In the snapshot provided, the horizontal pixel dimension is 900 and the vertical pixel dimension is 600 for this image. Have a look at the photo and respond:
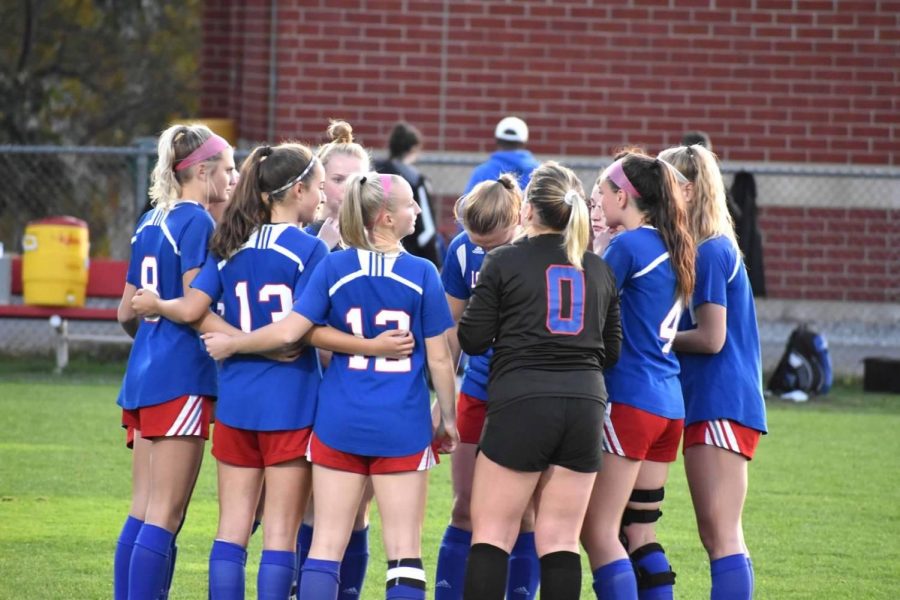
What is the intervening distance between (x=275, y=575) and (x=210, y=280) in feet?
3.27

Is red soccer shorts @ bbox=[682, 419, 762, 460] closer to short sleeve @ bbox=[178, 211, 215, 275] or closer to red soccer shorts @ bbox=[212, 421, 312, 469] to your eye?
red soccer shorts @ bbox=[212, 421, 312, 469]

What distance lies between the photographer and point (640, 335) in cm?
500

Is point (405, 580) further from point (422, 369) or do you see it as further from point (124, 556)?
point (124, 556)

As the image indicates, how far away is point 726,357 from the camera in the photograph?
17.1 ft

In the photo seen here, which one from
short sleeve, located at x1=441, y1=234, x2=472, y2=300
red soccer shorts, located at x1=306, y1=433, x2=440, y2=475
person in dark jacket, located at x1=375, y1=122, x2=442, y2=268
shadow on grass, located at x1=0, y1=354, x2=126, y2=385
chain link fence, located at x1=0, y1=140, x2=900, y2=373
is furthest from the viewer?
chain link fence, located at x1=0, y1=140, x2=900, y2=373

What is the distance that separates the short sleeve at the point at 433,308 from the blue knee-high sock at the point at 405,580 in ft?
2.43

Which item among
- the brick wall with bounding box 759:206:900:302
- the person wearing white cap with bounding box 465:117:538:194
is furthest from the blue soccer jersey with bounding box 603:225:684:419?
the brick wall with bounding box 759:206:900:302

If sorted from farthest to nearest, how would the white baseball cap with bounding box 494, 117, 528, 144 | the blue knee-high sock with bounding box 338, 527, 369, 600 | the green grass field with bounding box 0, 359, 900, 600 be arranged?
1. the white baseball cap with bounding box 494, 117, 528, 144
2. the green grass field with bounding box 0, 359, 900, 600
3. the blue knee-high sock with bounding box 338, 527, 369, 600

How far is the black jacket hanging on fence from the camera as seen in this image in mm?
11742

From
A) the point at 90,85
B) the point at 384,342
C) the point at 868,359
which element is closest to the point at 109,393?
the point at 868,359

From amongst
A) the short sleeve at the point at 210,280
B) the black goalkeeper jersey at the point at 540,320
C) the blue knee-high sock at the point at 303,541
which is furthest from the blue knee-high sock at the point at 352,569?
the short sleeve at the point at 210,280

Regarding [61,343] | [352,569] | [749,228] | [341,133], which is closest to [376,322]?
[352,569]

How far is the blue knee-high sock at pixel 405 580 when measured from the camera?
482 cm

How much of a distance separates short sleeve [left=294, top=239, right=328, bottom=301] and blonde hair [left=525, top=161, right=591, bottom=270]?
0.71m
